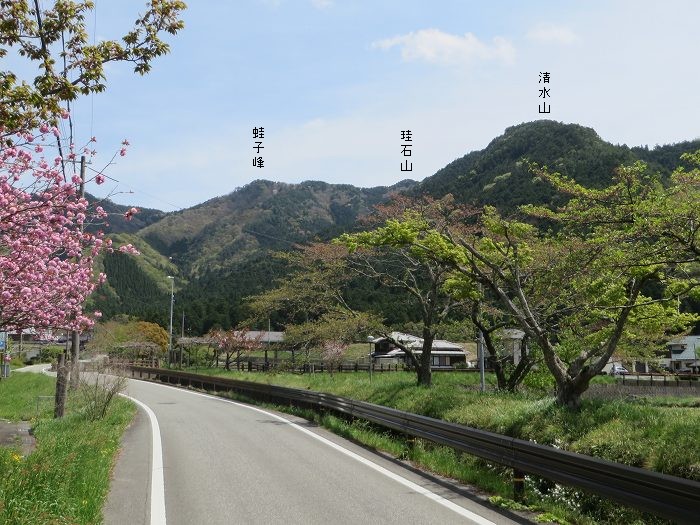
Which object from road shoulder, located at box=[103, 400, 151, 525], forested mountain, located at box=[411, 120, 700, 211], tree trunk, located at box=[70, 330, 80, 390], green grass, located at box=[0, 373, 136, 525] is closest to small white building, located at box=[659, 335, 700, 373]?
forested mountain, located at box=[411, 120, 700, 211]

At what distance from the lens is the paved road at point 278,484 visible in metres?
7.06

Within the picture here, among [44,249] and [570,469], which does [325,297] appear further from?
[570,469]

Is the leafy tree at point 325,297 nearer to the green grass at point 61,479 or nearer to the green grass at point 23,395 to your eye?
the green grass at point 23,395

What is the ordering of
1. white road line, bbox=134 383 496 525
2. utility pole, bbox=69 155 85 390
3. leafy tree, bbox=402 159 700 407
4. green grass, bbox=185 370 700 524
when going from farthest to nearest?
utility pole, bbox=69 155 85 390 → leafy tree, bbox=402 159 700 407 → green grass, bbox=185 370 700 524 → white road line, bbox=134 383 496 525

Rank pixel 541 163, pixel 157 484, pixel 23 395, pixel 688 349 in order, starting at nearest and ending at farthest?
pixel 157 484 → pixel 23 395 → pixel 541 163 → pixel 688 349

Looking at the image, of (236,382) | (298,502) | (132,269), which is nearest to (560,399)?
(298,502)

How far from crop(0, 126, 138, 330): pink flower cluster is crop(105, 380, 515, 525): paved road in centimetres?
355

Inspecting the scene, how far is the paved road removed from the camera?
7.06 metres

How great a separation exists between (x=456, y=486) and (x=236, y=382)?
20.4m

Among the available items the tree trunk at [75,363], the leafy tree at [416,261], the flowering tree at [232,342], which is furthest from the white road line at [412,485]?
the flowering tree at [232,342]

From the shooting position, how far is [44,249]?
12.2 meters

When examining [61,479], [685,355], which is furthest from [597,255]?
[685,355]

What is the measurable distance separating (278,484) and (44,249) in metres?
6.96

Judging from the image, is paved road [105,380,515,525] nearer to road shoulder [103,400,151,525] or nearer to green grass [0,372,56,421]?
road shoulder [103,400,151,525]
